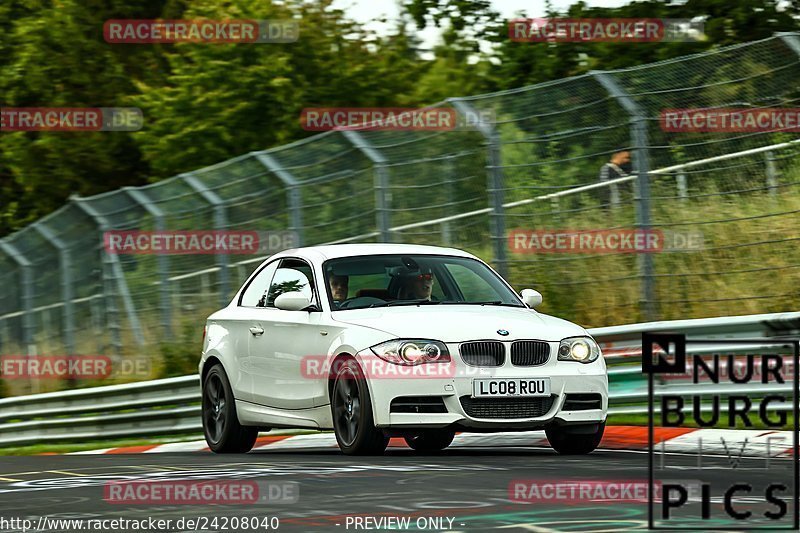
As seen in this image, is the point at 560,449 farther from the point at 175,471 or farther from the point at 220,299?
the point at 220,299

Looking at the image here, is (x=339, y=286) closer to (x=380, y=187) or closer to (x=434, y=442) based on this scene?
(x=434, y=442)

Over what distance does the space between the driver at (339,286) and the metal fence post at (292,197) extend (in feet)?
20.0

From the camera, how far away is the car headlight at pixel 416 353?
10.4m

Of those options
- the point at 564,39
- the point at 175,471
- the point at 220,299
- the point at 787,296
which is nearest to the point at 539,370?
the point at 175,471

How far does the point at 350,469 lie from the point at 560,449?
2.14m

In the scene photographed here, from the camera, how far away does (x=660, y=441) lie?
11.7 metres

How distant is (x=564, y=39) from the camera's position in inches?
1094

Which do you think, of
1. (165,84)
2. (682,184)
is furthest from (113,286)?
(165,84)

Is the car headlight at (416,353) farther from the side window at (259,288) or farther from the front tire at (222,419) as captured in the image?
the front tire at (222,419)

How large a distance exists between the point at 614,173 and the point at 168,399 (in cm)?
580

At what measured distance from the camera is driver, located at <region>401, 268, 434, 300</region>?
11.7m
